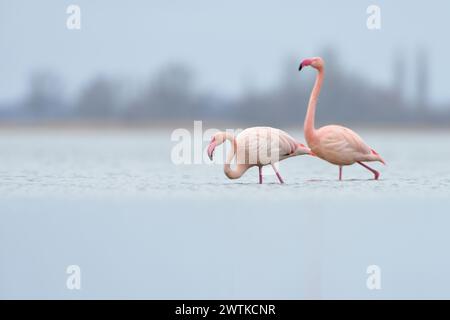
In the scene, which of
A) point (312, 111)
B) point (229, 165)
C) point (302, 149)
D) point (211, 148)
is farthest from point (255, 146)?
point (312, 111)

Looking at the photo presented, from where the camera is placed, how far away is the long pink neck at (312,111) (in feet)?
37.9

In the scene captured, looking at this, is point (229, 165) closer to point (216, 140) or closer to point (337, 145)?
point (216, 140)

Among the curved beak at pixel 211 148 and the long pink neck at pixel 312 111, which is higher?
the long pink neck at pixel 312 111

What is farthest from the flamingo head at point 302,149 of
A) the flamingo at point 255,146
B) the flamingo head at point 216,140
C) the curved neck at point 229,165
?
the flamingo head at point 216,140

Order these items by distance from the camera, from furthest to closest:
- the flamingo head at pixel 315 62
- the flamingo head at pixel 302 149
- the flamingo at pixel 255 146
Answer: the flamingo head at pixel 315 62 < the flamingo head at pixel 302 149 < the flamingo at pixel 255 146

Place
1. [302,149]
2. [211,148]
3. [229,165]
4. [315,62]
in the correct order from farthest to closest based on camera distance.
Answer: [315,62] → [302,149] → [229,165] → [211,148]

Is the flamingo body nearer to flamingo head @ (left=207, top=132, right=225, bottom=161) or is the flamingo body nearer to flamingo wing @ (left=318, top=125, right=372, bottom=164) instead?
flamingo wing @ (left=318, top=125, right=372, bottom=164)

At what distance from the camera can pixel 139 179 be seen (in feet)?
44.8

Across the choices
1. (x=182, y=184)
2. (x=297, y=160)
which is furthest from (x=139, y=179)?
(x=297, y=160)

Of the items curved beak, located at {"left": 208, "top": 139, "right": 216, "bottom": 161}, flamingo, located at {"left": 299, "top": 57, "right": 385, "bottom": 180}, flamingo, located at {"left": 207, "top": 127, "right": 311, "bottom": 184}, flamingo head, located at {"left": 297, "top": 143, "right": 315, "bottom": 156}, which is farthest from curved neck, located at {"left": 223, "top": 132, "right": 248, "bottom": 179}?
flamingo, located at {"left": 299, "top": 57, "right": 385, "bottom": 180}

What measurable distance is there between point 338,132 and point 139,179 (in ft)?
11.4

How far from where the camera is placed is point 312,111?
1162 centimetres

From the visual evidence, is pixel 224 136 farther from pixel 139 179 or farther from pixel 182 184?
pixel 139 179

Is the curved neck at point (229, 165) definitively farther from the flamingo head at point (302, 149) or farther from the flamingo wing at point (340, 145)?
the flamingo wing at point (340, 145)
